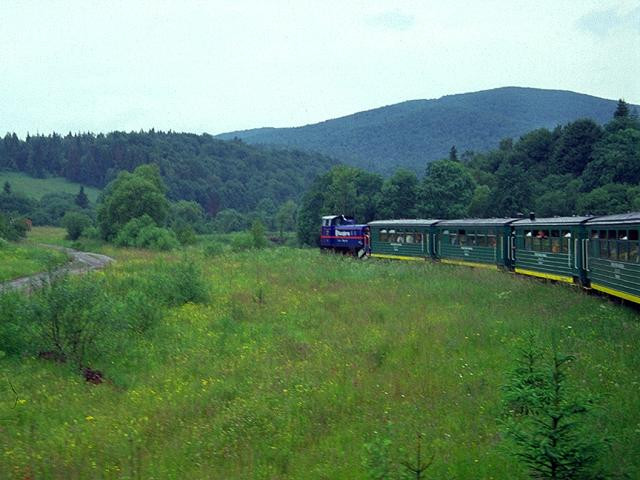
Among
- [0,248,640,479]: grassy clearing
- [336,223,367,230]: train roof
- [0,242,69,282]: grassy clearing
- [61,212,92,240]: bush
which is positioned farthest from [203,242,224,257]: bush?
[61,212,92,240]: bush

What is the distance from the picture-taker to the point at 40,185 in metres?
Result: 182

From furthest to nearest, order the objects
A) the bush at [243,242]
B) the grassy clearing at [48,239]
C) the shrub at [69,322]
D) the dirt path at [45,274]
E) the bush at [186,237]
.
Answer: the grassy clearing at [48,239] → the bush at [186,237] → the bush at [243,242] → the dirt path at [45,274] → the shrub at [69,322]

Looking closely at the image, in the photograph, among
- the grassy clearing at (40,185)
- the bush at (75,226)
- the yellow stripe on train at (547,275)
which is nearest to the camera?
the yellow stripe on train at (547,275)

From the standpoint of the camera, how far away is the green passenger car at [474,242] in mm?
32719

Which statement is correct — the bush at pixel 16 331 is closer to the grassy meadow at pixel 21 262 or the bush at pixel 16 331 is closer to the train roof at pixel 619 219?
the grassy meadow at pixel 21 262

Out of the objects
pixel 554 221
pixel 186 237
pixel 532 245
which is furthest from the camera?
pixel 186 237

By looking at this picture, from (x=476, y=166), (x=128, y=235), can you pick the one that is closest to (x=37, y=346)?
(x=128, y=235)

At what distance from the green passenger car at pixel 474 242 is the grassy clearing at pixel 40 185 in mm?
146303

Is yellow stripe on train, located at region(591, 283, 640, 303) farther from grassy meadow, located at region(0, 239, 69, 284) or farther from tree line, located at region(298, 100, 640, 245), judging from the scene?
tree line, located at region(298, 100, 640, 245)

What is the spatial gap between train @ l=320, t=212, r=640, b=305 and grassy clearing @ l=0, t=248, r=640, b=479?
1.29 metres

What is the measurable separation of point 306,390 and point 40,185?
607 feet

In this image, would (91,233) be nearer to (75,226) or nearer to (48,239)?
(75,226)

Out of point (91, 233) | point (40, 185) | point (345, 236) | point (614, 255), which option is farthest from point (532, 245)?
point (40, 185)

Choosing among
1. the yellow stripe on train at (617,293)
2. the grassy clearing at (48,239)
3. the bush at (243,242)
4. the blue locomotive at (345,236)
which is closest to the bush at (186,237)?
the bush at (243,242)
